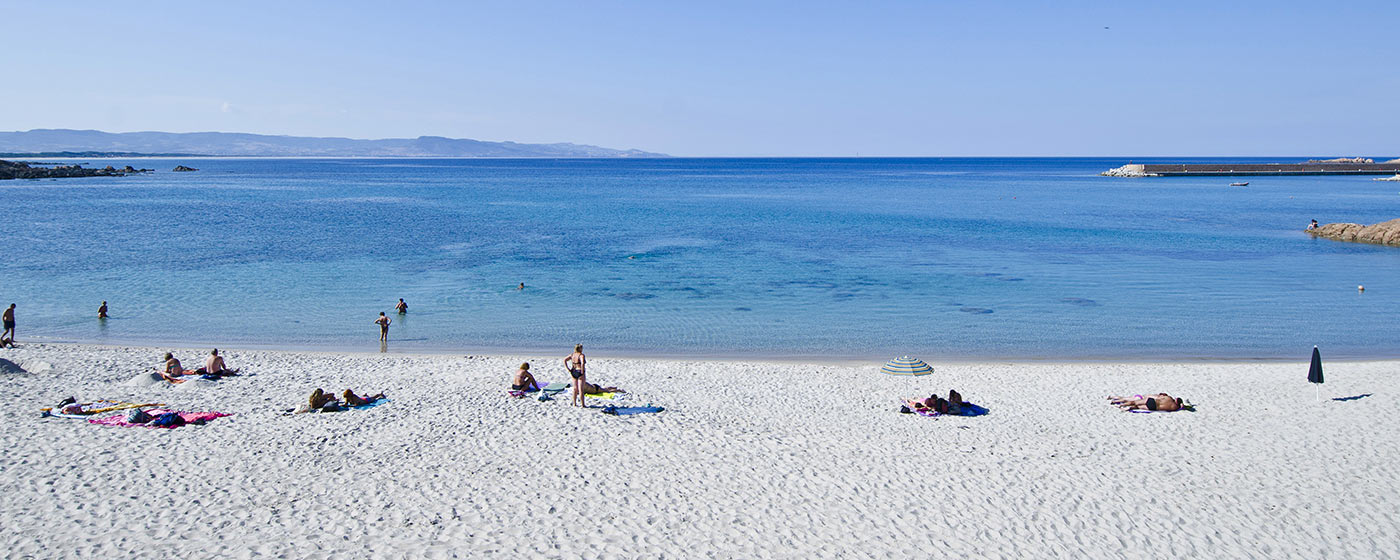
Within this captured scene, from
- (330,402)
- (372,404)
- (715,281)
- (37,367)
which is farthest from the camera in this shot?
(715,281)

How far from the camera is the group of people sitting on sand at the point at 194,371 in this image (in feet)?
54.9

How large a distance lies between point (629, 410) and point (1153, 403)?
938 cm

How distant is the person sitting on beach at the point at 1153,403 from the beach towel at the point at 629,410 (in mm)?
8483

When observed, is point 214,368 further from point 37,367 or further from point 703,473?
point 703,473

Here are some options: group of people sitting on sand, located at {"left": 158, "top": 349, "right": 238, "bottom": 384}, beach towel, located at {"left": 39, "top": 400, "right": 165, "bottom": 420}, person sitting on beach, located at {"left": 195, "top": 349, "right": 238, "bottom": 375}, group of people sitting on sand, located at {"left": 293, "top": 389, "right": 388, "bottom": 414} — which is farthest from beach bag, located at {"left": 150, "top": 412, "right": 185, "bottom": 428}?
person sitting on beach, located at {"left": 195, "top": 349, "right": 238, "bottom": 375}

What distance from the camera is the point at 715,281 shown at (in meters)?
32.8

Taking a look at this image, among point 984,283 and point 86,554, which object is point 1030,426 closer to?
point 86,554

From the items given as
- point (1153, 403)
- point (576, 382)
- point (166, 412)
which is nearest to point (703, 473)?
point (576, 382)

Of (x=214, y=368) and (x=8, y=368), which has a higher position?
(x=8, y=368)

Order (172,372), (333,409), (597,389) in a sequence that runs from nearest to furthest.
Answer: (333,409) < (597,389) < (172,372)

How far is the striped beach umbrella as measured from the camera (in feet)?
61.1

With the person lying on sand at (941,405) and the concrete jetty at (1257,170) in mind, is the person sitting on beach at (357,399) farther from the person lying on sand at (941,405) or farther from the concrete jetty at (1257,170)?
the concrete jetty at (1257,170)

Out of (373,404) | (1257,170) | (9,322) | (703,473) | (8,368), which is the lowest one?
(703,473)

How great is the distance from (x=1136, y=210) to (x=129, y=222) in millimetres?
73213
